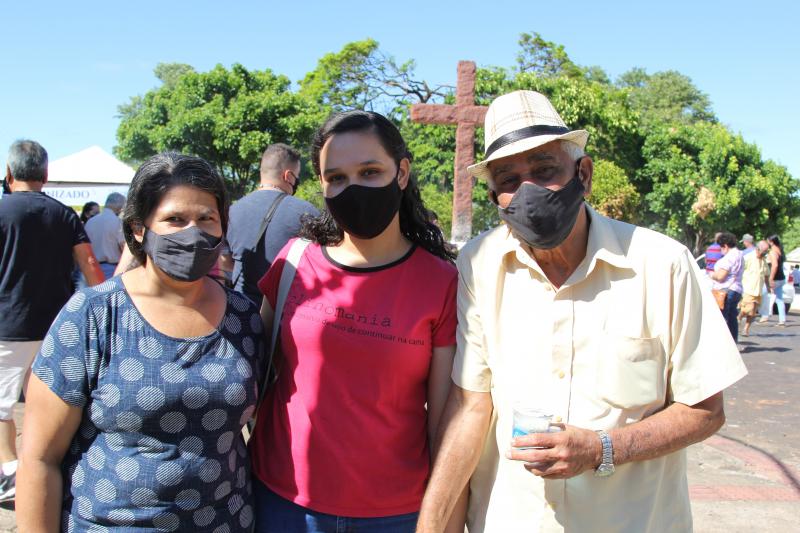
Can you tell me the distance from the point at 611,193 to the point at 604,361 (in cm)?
1978

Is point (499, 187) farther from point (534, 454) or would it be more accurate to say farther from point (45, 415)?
point (45, 415)

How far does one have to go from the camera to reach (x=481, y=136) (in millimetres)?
23578

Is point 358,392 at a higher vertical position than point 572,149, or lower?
lower

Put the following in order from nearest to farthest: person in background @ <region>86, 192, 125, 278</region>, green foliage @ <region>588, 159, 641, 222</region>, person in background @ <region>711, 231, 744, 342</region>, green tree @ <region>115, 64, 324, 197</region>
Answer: person in background @ <region>86, 192, 125, 278</region>
person in background @ <region>711, 231, 744, 342</region>
green foliage @ <region>588, 159, 641, 222</region>
green tree @ <region>115, 64, 324, 197</region>

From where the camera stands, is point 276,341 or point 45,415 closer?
point 45,415

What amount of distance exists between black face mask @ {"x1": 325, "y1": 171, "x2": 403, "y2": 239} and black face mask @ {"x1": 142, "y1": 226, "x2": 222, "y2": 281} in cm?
45

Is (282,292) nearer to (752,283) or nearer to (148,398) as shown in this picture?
(148,398)

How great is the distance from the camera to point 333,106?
27984 millimetres

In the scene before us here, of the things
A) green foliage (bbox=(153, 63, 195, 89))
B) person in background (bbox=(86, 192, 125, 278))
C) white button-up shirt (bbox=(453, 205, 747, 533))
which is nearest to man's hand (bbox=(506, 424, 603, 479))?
white button-up shirt (bbox=(453, 205, 747, 533))

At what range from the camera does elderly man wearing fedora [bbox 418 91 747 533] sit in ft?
6.33

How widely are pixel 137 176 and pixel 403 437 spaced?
119 cm

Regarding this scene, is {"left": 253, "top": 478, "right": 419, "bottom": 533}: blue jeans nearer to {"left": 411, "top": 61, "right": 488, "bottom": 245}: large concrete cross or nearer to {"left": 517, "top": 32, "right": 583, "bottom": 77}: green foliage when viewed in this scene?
{"left": 411, "top": 61, "right": 488, "bottom": 245}: large concrete cross

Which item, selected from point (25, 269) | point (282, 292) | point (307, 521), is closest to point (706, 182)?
point (25, 269)

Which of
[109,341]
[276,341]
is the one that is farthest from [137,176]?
[276,341]
